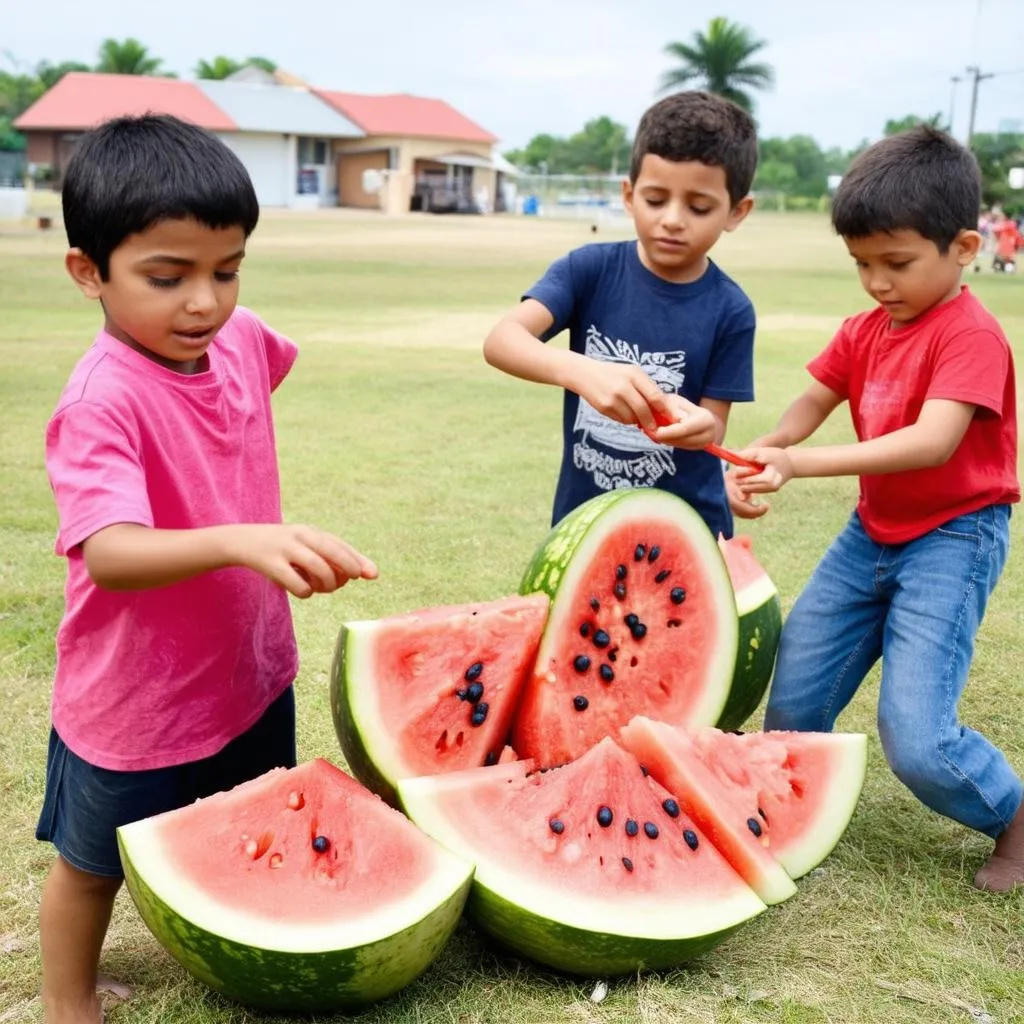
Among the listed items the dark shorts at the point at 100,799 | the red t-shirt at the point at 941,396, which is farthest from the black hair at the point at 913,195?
the dark shorts at the point at 100,799

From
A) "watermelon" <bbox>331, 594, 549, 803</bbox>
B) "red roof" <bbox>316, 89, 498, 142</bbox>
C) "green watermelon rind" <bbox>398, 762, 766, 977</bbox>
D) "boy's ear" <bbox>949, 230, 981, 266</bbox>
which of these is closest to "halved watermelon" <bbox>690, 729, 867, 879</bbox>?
"green watermelon rind" <bbox>398, 762, 766, 977</bbox>

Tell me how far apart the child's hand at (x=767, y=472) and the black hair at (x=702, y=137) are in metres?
0.85

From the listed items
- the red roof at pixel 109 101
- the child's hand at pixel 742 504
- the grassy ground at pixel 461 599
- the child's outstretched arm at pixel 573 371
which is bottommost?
the grassy ground at pixel 461 599

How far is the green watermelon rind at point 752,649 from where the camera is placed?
3.36 m

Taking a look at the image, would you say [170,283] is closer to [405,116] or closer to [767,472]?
[767,472]

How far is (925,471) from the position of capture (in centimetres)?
316

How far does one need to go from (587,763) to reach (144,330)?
1248 millimetres

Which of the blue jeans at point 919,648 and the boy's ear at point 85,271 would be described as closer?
the boy's ear at point 85,271

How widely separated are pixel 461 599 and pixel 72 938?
8.35 feet

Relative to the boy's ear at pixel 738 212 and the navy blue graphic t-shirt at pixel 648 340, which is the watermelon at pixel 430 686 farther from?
the boy's ear at pixel 738 212

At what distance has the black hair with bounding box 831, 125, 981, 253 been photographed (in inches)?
119

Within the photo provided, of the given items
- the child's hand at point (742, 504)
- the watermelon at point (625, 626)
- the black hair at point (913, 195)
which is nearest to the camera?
the watermelon at point (625, 626)

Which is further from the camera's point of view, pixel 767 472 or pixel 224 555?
pixel 767 472

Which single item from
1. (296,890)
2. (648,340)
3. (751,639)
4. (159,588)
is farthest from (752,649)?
(159,588)
